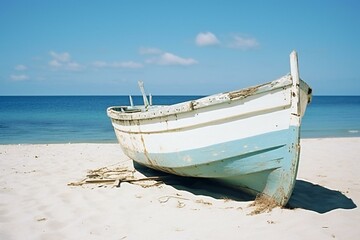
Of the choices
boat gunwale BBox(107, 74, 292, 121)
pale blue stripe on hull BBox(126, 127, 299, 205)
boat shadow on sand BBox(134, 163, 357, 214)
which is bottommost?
boat shadow on sand BBox(134, 163, 357, 214)

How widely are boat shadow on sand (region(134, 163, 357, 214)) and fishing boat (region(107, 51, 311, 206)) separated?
47cm

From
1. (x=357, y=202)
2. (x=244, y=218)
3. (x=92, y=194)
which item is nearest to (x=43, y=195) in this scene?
(x=92, y=194)

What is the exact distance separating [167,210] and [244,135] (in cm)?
153

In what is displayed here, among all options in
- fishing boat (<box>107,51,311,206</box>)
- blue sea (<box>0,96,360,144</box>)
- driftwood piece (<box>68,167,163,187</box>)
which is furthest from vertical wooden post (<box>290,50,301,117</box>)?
blue sea (<box>0,96,360,144</box>)

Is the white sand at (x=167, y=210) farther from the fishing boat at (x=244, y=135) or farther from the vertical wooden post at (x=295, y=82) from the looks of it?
the vertical wooden post at (x=295, y=82)

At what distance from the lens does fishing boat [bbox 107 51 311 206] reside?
3.89m

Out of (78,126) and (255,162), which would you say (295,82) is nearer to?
(255,162)

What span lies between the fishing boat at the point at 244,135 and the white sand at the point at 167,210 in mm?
446

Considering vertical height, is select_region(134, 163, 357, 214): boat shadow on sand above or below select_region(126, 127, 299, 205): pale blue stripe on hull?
below

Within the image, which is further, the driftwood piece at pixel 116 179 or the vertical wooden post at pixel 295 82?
the driftwood piece at pixel 116 179

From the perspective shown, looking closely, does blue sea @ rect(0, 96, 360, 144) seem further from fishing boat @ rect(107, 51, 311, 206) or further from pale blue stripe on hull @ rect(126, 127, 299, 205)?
pale blue stripe on hull @ rect(126, 127, 299, 205)

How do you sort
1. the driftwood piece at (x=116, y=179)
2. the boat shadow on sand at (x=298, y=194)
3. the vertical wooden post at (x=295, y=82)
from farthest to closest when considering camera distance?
the driftwood piece at (x=116, y=179)
the boat shadow on sand at (x=298, y=194)
the vertical wooden post at (x=295, y=82)

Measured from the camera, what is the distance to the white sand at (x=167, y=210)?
3.80 metres

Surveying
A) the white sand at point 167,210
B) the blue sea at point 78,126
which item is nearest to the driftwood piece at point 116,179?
the white sand at point 167,210
